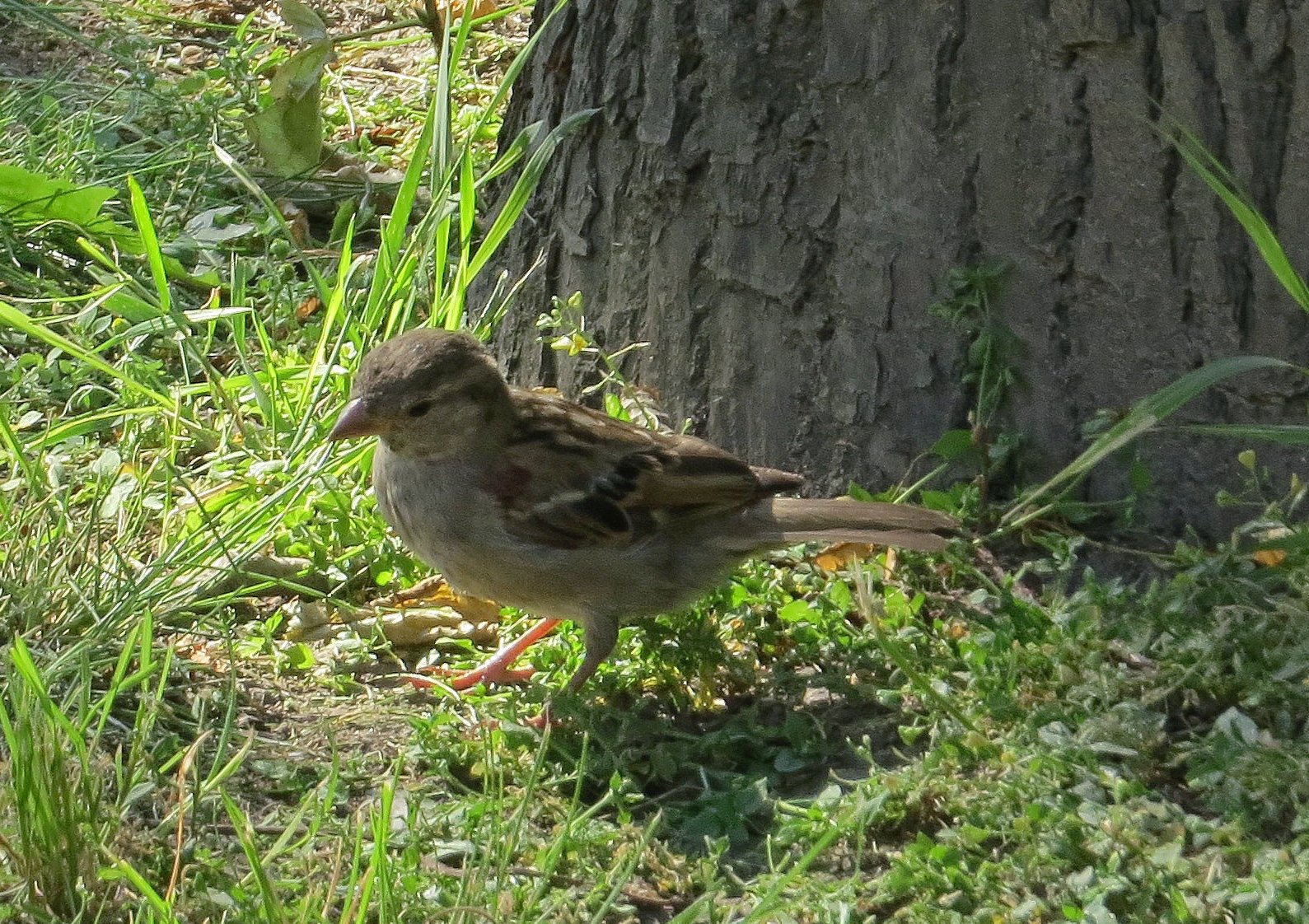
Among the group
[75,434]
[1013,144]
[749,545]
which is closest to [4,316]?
[75,434]

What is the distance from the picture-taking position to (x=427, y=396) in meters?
4.24

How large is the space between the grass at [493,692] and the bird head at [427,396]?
376 millimetres

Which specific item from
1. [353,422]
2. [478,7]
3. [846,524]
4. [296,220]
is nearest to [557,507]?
[353,422]

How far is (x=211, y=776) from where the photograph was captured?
10.4ft

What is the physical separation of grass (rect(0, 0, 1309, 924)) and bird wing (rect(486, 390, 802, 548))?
29 cm

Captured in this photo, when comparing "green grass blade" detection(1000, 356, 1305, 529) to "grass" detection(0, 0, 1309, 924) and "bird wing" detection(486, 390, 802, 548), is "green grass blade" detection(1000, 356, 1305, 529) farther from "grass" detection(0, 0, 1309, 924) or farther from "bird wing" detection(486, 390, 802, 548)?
"bird wing" detection(486, 390, 802, 548)

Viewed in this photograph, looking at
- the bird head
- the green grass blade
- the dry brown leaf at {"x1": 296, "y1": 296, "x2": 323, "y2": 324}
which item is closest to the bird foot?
the bird head

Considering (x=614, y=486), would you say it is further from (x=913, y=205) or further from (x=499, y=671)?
(x=913, y=205)

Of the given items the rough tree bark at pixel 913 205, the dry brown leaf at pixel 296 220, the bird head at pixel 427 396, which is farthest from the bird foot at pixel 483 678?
the dry brown leaf at pixel 296 220

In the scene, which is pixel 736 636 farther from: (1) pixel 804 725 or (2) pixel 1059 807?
(2) pixel 1059 807

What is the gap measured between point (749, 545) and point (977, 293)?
930 millimetres

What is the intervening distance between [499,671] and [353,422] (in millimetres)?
779

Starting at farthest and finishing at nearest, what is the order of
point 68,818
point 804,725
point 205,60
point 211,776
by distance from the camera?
1. point 205,60
2. point 804,725
3. point 211,776
4. point 68,818

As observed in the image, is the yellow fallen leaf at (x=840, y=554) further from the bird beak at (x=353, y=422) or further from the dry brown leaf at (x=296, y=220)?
the dry brown leaf at (x=296, y=220)
